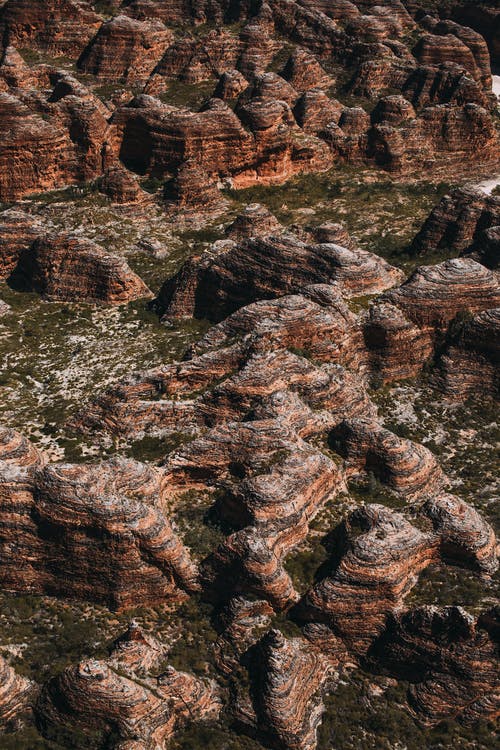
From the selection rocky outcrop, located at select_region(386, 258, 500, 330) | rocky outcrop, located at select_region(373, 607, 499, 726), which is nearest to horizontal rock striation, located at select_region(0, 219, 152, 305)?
rocky outcrop, located at select_region(386, 258, 500, 330)

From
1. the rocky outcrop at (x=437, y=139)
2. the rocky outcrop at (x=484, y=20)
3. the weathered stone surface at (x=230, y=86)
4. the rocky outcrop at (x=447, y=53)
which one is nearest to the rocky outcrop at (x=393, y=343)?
the rocky outcrop at (x=437, y=139)

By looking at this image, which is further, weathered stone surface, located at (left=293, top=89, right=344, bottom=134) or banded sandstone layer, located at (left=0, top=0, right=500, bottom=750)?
weathered stone surface, located at (left=293, top=89, right=344, bottom=134)

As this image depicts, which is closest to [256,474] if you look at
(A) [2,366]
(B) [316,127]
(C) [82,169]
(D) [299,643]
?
(D) [299,643]

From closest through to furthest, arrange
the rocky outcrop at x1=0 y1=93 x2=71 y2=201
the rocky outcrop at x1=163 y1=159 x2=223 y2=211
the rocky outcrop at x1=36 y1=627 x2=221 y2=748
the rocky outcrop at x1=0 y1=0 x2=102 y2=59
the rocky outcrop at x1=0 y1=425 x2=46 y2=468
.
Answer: the rocky outcrop at x1=36 y1=627 x2=221 y2=748 < the rocky outcrop at x1=0 y1=425 x2=46 y2=468 < the rocky outcrop at x1=0 y1=93 x2=71 y2=201 < the rocky outcrop at x1=163 y1=159 x2=223 y2=211 < the rocky outcrop at x1=0 y1=0 x2=102 y2=59

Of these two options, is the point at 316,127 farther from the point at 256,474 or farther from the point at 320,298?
the point at 256,474

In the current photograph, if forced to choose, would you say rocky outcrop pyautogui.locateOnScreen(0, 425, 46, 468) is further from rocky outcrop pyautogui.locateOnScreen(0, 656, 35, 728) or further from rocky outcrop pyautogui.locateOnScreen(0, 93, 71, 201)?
rocky outcrop pyautogui.locateOnScreen(0, 93, 71, 201)
